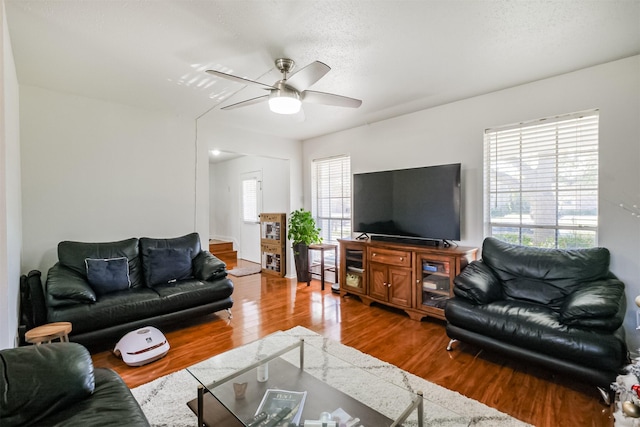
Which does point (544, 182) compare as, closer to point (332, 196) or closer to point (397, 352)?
point (397, 352)

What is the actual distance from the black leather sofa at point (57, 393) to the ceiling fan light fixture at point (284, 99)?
2.08 metres

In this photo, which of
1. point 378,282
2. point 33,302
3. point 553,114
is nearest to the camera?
point 33,302

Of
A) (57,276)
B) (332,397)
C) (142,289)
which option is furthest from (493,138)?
(57,276)

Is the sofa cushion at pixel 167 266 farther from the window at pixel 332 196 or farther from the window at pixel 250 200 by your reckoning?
the window at pixel 250 200

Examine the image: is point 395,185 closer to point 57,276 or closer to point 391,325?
point 391,325

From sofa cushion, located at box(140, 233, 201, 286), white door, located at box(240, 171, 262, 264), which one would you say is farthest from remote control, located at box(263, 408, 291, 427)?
white door, located at box(240, 171, 262, 264)

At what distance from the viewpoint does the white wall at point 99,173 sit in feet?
10.3

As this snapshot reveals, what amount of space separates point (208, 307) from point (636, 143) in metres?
4.46

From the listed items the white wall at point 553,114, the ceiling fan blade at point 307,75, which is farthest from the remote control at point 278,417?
the white wall at point 553,114

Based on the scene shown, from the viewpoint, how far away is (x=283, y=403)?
5.27 ft

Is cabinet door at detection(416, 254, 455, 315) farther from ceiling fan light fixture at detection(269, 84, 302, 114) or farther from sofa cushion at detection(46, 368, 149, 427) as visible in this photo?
sofa cushion at detection(46, 368, 149, 427)

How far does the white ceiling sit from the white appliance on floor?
244 centimetres

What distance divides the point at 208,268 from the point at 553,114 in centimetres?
414

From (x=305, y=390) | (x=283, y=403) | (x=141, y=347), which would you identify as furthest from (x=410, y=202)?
(x=141, y=347)
